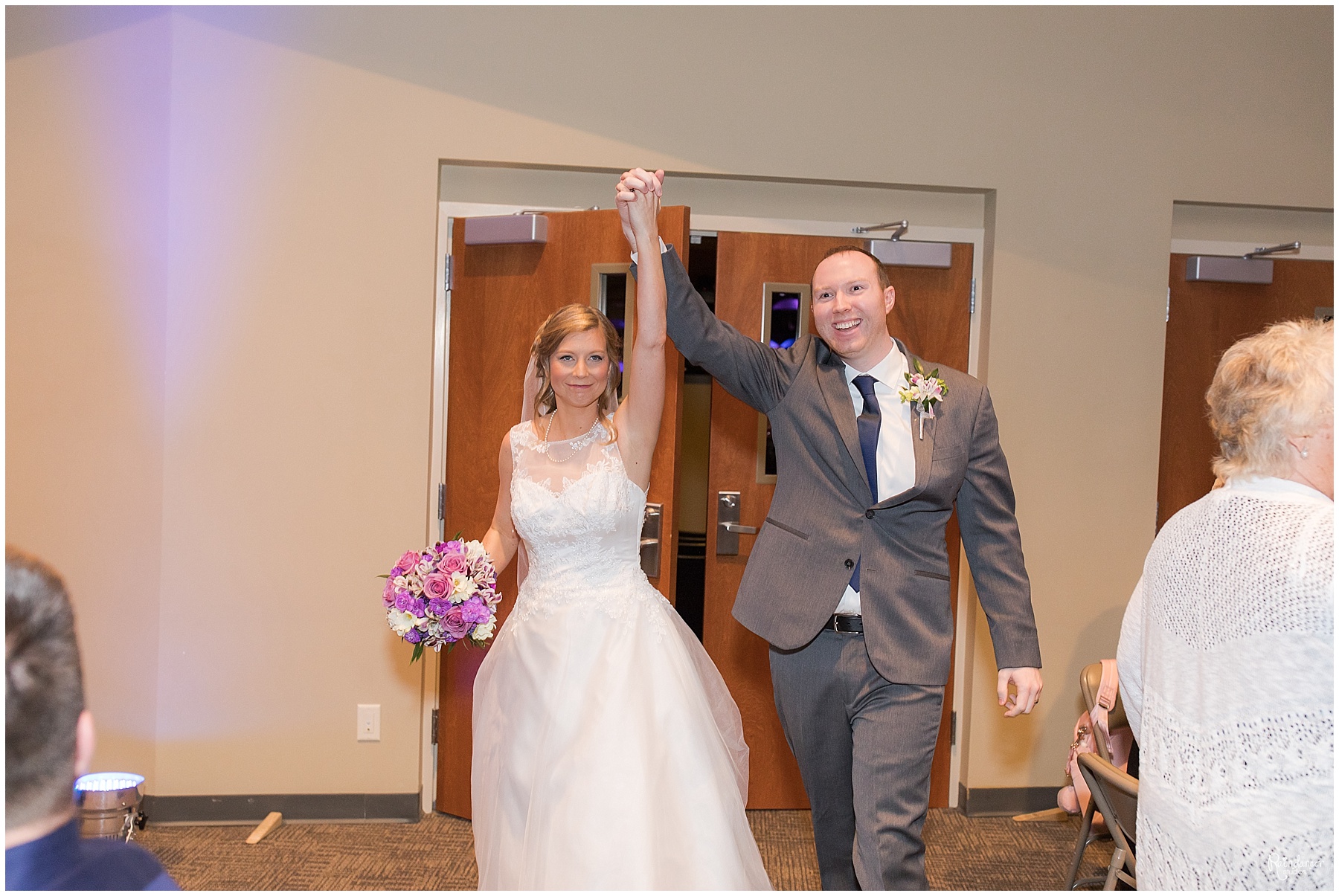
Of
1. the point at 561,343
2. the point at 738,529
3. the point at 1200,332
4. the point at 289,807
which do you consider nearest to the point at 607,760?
the point at 561,343

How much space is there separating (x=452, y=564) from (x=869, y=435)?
3.86 feet

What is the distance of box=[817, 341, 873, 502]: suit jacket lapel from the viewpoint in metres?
2.64

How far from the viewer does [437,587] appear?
2750 millimetres

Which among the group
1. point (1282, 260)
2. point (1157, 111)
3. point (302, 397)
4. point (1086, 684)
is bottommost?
point (1086, 684)

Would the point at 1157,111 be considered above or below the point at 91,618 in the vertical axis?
above

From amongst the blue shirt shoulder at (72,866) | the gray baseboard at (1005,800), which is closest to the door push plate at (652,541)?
the gray baseboard at (1005,800)

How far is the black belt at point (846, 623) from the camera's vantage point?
2619 millimetres

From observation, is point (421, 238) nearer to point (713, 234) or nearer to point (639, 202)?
point (713, 234)

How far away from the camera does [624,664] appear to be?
264 centimetres

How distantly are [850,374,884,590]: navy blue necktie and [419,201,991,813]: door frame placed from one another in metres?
1.69

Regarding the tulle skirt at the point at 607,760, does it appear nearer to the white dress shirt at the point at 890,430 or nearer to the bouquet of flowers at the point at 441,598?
the bouquet of flowers at the point at 441,598

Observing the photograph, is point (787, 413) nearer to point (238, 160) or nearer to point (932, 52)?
point (932, 52)

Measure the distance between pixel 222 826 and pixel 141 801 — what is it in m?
0.32

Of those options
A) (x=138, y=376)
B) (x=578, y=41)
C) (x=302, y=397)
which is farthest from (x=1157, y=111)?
(x=138, y=376)
